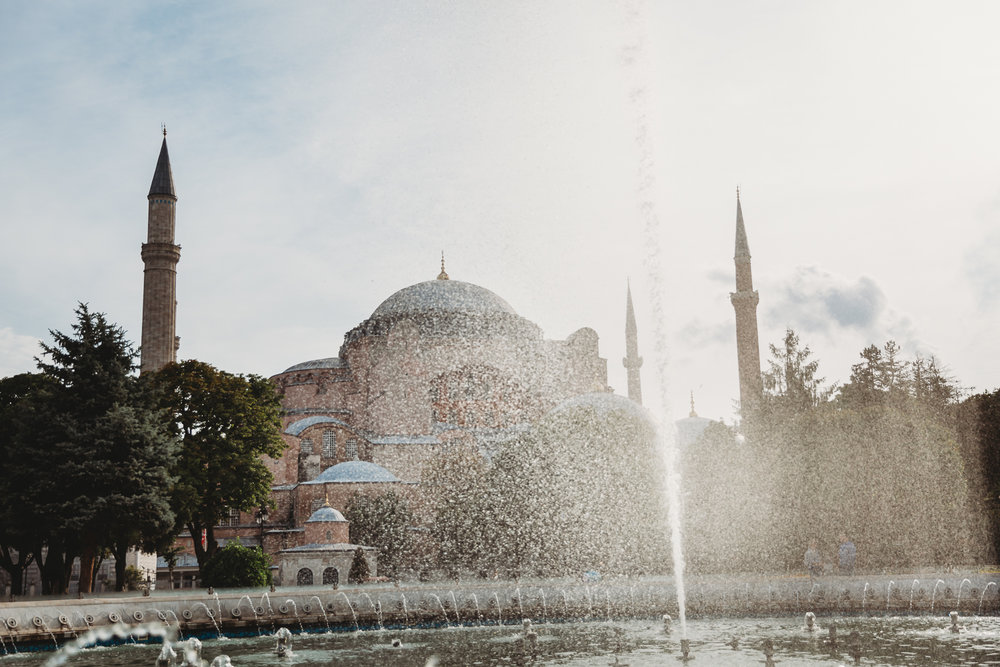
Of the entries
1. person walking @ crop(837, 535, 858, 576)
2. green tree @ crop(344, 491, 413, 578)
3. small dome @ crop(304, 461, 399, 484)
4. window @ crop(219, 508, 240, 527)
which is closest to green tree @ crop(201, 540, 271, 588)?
green tree @ crop(344, 491, 413, 578)

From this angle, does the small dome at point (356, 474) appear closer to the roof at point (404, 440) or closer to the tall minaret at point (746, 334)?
the roof at point (404, 440)

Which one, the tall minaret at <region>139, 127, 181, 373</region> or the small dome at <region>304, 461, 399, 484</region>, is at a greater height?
the tall minaret at <region>139, 127, 181, 373</region>

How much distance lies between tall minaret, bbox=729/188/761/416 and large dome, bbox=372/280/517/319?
36.0 ft

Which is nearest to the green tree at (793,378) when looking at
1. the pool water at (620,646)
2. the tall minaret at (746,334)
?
Result: the tall minaret at (746,334)

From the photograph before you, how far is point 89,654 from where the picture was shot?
49.4 ft

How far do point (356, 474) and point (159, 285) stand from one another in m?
11.3

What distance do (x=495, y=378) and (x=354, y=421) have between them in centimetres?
715

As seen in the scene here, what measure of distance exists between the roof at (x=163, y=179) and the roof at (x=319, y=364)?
35.7ft

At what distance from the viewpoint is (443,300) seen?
42.9m

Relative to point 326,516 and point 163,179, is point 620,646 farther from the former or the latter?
point 163,179

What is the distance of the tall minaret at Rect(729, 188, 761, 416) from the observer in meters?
36.2

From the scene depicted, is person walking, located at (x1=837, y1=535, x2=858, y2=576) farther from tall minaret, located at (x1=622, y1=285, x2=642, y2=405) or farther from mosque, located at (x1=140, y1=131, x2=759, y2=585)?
tall minaret, located at (x1=622, y1=285, x2=642, y2=405)

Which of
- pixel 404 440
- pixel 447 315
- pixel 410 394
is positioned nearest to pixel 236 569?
pixel 404 440

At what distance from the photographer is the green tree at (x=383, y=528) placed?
30750mm
